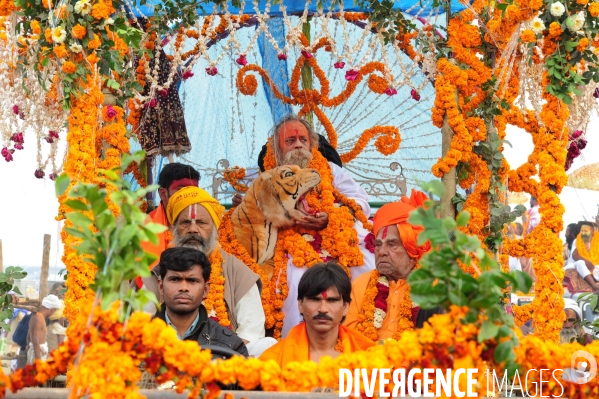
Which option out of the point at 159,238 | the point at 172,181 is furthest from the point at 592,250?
the point at 159,238

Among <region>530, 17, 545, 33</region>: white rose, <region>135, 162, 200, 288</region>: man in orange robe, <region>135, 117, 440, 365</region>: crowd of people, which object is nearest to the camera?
<region>135, 117, 440, 365</region>: crowd of people

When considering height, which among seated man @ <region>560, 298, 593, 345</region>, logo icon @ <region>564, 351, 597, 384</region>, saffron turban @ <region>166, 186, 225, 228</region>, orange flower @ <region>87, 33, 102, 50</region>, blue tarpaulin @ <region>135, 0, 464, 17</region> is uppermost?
blue tarpaulin @ <region>135, 0, 464, 17</region>

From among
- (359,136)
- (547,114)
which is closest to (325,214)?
(359,136)

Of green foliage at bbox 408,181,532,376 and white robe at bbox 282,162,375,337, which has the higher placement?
white robe at bbox 282,162,375,337

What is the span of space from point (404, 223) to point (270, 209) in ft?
3.99

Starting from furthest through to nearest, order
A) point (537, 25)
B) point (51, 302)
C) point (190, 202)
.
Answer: point (51, 302)
point (190, 202)
point (537, 25)

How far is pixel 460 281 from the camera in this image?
3156 mm

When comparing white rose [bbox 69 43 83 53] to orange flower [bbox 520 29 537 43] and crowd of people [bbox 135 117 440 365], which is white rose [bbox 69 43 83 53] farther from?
orange flower [bbox 520 29 537 43]

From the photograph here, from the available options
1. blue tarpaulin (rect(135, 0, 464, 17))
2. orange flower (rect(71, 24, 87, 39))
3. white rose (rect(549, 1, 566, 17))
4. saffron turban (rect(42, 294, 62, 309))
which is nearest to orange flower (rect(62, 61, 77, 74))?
orange flower (rect(71, 24, 87, 39))

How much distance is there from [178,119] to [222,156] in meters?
0.51

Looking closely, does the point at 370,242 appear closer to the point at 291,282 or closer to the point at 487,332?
the point at 291,282

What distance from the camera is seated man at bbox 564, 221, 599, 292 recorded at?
1145cm

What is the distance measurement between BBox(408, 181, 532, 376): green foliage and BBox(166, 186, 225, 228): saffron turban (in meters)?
3.01

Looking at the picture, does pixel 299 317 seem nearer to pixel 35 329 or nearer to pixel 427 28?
pixel 427 28
